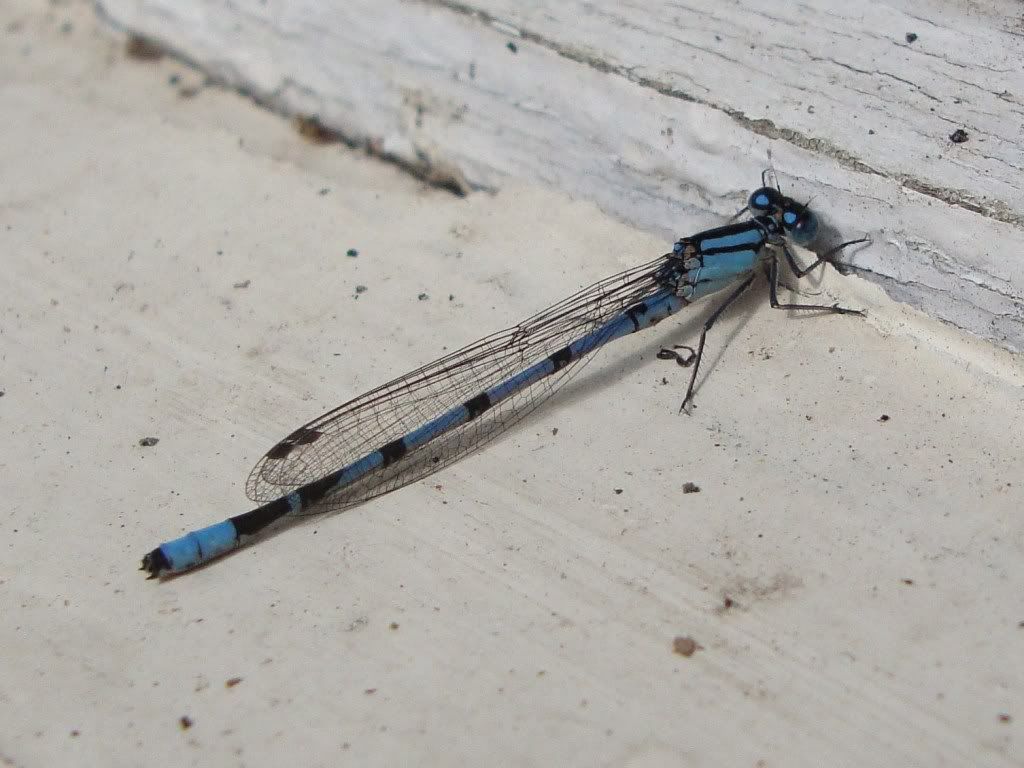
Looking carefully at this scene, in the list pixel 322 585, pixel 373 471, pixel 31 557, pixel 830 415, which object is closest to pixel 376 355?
pixel 373 471

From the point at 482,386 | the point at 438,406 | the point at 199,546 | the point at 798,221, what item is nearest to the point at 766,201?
the point at 798,221

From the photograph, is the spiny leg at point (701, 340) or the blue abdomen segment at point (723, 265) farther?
the blue abdomen segment at point (723, 265)

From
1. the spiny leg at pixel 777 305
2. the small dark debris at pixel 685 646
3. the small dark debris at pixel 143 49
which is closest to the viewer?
the small dark debris at pixel 685 646

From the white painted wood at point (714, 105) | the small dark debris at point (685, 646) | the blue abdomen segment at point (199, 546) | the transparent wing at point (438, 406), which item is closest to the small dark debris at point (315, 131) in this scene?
the white painted wood at point (714, 105)

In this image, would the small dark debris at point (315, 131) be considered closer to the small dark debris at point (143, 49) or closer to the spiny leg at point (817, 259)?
the small dark debris at point (143, 49)

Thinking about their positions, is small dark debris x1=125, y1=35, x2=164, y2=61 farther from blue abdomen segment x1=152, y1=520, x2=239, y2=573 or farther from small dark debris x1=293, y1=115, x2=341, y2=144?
blue abdomen segment x1=152, y1=520, x2=239, y2=573

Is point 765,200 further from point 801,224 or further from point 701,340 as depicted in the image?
point 701,340
